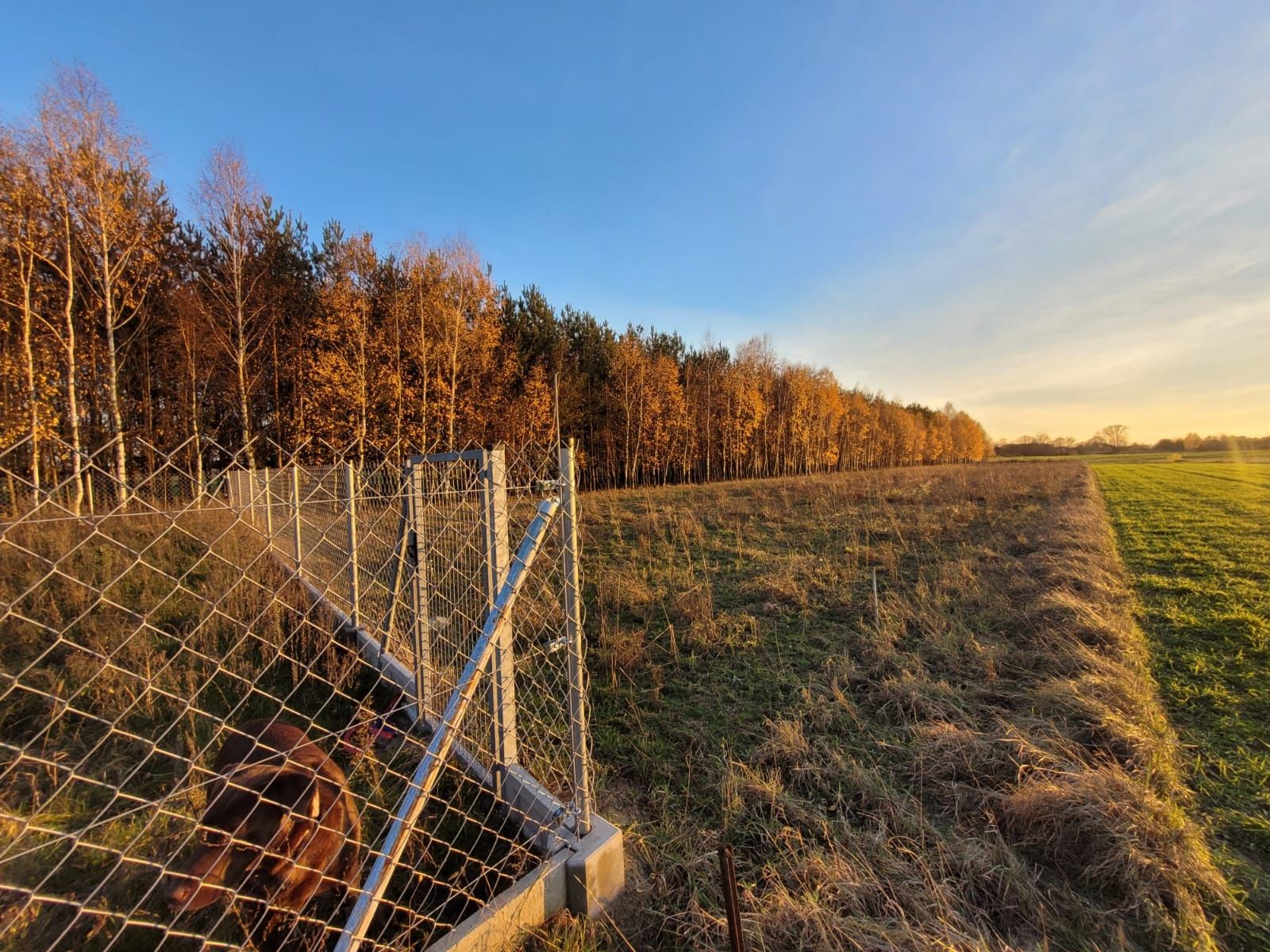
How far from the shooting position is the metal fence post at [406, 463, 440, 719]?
2.65m

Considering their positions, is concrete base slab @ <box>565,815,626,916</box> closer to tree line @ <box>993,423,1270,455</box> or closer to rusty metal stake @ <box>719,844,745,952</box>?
rusty metal stake @ <box>719,844,745,952</box>

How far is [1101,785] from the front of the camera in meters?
2.57

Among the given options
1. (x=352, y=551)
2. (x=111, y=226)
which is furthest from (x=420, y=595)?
(x=111, y=226)

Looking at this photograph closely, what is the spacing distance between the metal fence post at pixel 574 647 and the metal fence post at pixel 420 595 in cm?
92

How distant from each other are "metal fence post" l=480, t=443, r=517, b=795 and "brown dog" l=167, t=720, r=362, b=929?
1.99ft

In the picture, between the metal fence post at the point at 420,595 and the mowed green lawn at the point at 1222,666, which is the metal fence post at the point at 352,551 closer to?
the metal fence post at the point at 420,595

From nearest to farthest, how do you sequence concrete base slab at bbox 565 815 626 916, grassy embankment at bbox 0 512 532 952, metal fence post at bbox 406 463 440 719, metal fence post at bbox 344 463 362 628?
grassy embankment at bbox 0 512 532 952
concrete base slab at bbox 565 815 626 916
metal fence post at bbox 406 463 440 719
metal fence post at bbox 344 463 362 628

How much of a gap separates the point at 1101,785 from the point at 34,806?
16.7 ft

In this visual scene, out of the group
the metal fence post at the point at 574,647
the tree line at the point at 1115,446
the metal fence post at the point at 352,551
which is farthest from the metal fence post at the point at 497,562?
the tree line at the point at 1115,446

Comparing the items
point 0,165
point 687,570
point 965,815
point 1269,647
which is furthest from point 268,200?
point 1269,647

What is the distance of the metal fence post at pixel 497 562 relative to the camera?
7.13 ft

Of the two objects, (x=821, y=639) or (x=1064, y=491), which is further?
(x=1064, y=491)

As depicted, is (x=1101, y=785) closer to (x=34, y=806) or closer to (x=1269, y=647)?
(x=1269, y=647)

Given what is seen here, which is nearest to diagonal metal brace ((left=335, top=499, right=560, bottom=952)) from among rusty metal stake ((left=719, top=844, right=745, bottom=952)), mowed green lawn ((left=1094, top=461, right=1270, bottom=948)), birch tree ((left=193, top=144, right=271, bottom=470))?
rusty metal stake ((left=719, top=844, right=745, bottom=952))
